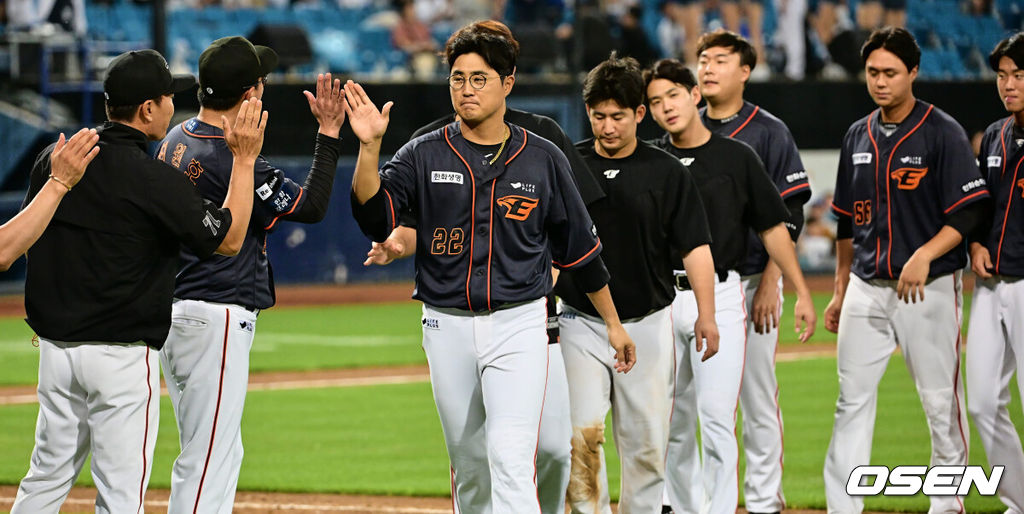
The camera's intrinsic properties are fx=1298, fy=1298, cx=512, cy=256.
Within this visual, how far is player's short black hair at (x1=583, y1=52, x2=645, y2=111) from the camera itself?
5.67 m

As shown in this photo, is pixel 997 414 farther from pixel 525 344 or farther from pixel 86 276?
pixel 86 276

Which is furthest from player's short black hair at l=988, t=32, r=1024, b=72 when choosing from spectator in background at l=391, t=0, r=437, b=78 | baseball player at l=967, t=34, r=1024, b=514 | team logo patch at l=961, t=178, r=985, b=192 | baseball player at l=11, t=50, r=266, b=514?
spectator in background at l=391, t=0, r=437, b=78

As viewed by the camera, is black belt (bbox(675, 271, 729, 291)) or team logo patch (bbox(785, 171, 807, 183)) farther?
team logo patch (bbox(785, 171, 807, 183))

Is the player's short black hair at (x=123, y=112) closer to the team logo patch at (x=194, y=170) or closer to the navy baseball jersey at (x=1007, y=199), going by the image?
the team logo patch at (x=194, y=170)

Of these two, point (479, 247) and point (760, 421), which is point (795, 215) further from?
point (479, 247)

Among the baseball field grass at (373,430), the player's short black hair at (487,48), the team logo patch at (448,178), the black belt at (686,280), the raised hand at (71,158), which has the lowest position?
the baseball field grass at (373,430)

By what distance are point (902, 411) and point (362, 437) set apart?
439 cm

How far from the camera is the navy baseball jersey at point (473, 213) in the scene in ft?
16.4

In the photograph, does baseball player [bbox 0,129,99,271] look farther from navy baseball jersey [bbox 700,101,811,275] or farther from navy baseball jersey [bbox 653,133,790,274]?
navy baseball jersey [bbox 700,101,811,275]

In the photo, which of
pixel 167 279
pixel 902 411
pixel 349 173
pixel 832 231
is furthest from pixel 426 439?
pixel 832 231

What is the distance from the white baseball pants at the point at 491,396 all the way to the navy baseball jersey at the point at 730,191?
1.64 metres

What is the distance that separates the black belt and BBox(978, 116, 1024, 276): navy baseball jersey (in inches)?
51.1

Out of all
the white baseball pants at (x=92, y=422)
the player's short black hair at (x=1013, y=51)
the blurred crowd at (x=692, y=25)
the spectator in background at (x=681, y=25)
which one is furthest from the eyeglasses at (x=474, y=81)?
the spectator in background at (x=681, y=25)

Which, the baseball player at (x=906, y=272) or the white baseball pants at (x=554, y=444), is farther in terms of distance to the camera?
the baseball player at (x=906, y=272)
